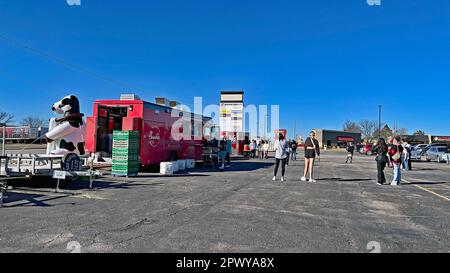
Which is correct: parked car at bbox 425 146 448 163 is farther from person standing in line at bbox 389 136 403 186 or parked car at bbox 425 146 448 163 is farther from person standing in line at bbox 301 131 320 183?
person standing in line at bbox 301 131 320 183

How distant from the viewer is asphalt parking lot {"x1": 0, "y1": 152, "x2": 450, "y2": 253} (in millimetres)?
4155

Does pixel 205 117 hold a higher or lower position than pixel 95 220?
higher

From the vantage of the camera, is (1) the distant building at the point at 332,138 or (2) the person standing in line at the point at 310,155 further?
(1) the distant building at the point at 332,138

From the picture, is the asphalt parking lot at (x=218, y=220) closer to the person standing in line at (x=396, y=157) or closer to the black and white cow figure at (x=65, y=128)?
the black and white cow figure at (x=65, y=128)

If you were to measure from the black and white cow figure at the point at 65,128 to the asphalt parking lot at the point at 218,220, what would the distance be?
142 cm

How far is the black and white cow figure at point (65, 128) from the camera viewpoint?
31.8 ft

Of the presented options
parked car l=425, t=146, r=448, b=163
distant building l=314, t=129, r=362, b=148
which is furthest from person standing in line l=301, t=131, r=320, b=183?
distant building l=314, t=129, r=362, b=148

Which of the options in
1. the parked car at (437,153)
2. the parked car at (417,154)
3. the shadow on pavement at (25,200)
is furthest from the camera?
the parked car at (417,154)

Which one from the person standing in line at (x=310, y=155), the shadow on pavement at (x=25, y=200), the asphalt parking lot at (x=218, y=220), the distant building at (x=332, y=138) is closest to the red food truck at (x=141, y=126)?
the asphalt parking lot at (x=218, y=220)

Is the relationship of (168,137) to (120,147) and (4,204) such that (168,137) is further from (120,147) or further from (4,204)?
(4,204)

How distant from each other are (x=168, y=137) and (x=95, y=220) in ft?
30.3

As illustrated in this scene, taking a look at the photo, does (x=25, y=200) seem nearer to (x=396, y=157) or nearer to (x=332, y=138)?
(x=396, y=157)
